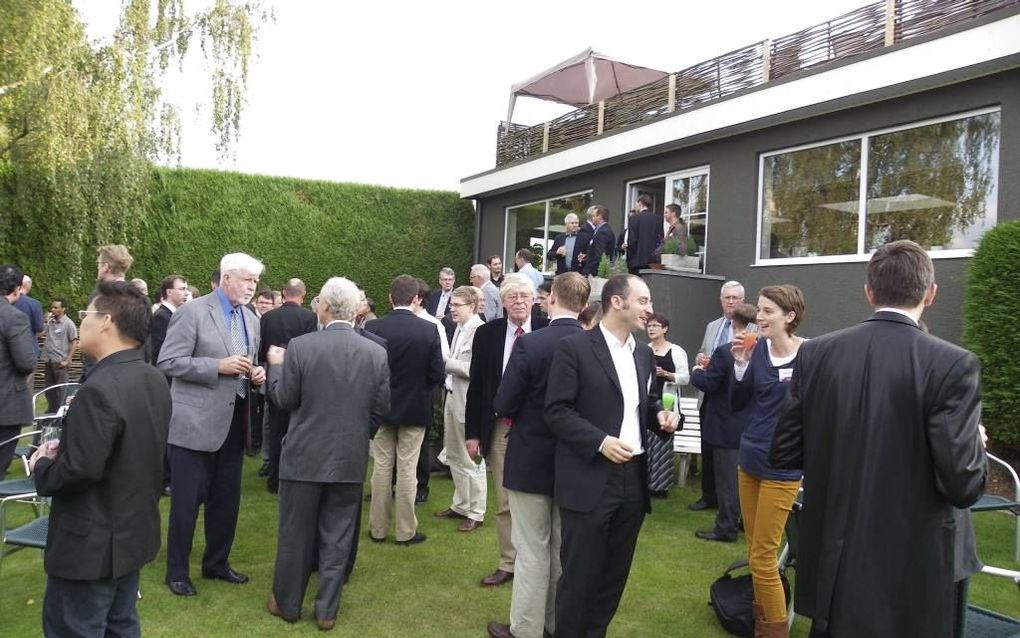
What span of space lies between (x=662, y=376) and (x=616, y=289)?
3.47 meters

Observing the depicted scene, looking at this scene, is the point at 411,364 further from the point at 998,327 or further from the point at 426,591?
the point at 998,327

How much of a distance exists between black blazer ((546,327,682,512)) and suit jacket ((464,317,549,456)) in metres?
1.69

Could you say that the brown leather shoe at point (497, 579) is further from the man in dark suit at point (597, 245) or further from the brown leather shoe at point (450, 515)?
the man in dark suit at point (597, 245)

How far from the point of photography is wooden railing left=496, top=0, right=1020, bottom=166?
948 cm

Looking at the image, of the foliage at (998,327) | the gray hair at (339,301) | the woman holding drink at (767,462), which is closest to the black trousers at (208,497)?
the gray hair at (339,301)

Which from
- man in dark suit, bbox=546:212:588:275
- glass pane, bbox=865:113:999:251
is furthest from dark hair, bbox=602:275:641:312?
man in dark suit, bbox=546:212:588:275

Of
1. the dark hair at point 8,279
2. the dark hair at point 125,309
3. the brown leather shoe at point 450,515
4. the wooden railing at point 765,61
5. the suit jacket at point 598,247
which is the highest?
the wooden railing at point 765,61

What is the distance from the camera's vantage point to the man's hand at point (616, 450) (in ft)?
11.3

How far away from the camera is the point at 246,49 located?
16.6 m

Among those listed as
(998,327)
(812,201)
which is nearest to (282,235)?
(812,201)

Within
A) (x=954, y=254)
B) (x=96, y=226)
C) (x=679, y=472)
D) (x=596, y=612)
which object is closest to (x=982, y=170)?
(x=954, y=254)

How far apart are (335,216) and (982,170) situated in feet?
45.0

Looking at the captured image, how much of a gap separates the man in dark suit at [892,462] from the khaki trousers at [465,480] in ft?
13.3

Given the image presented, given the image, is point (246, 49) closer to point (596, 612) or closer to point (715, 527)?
point (715, 527)
